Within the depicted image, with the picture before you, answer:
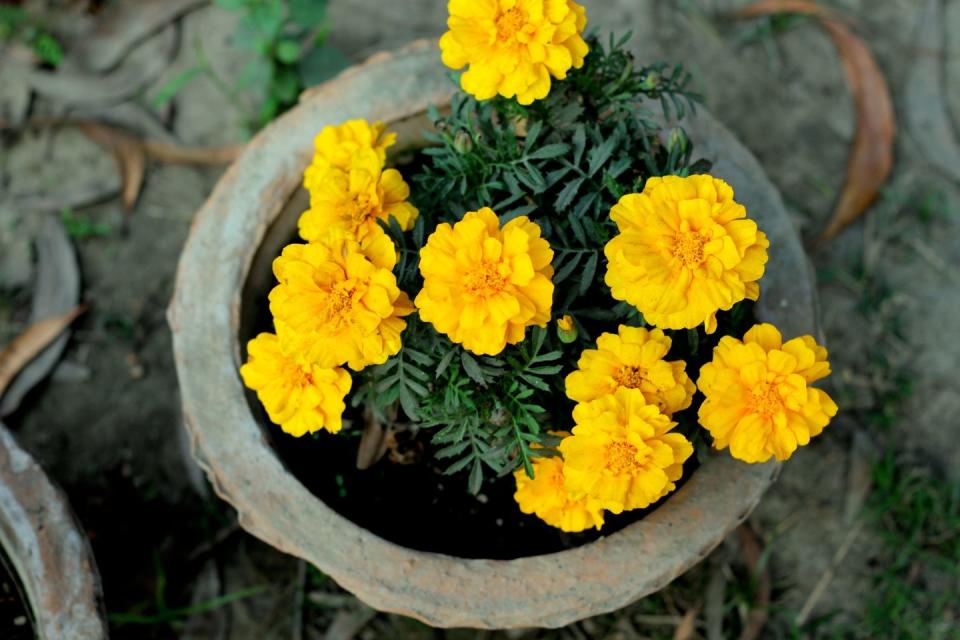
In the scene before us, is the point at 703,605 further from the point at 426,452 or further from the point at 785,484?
the point at 426,452

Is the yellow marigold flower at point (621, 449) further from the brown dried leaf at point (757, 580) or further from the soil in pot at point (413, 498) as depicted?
the brown dried leaf at point (757, 580)

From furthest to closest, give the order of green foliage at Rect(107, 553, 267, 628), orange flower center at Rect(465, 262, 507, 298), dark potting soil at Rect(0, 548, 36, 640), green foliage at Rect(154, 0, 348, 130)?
green foliage at Rect(154, 0, 348, 130), green foliage at Rect(107, 553, 267, 628), dark potting soil at Rect(0, 548, 36, 640), orange flower center at Rect(465, 262, 507, 298)

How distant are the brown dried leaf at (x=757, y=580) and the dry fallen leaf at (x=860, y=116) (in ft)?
2.81

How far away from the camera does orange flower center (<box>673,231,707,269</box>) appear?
4.28 feet

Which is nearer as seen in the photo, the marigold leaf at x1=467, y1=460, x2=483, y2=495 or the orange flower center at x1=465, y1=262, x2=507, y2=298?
the orange flower center at x1=465, y1=262, x2=507, y2=298

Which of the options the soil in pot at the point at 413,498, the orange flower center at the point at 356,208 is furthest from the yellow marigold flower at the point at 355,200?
the soil in pot at the point at 413,498

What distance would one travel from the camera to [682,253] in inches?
51.5

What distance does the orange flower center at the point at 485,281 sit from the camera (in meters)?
1.28

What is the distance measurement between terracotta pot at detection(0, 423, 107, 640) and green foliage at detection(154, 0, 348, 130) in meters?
1.17

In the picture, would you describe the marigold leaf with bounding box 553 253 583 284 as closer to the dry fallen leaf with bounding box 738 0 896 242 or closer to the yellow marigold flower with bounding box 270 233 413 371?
the yellow marigold flower with bounding box 270 233 413 371

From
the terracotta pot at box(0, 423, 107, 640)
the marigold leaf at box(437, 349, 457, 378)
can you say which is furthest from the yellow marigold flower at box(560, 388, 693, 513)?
the terracotta pot at box(0, 423, 107, 640)

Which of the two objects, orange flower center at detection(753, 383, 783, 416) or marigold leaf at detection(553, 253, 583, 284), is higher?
marigold leaf at detection(553, 253, 583, 284)

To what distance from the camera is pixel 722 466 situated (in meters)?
1.65

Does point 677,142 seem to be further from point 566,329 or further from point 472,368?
point 472,368
